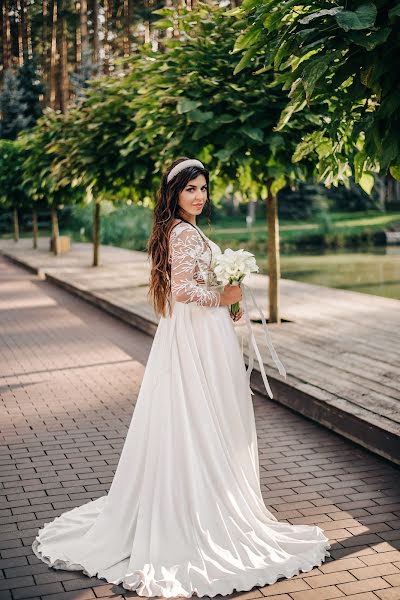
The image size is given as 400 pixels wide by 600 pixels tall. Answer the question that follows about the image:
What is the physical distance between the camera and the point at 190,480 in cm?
480

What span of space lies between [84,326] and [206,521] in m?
10.1

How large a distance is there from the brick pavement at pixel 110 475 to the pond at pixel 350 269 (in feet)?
37.7

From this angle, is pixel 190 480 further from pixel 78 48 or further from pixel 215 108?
pixel 78 48

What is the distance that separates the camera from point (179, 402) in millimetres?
4934

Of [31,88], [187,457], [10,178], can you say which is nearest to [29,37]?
[31,88]

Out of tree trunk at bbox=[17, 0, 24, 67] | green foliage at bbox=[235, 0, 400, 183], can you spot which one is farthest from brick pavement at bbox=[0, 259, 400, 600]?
tree trunk at bbox=[17, 0, 24, 67]

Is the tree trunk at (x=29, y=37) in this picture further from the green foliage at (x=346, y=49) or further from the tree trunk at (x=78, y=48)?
the green foliage at (x=346, y=49)

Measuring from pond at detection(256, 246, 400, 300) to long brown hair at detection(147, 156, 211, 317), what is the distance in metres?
15.3

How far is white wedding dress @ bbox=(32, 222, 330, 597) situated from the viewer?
4.64 m

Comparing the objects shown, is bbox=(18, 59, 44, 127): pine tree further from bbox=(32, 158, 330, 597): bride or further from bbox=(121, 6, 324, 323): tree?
bbox=(32, 158, 330, 597): bride

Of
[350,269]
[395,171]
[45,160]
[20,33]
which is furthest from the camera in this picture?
[20,33]

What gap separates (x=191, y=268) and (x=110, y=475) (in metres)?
2.23

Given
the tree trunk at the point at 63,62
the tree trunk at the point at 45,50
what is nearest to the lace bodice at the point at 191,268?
the tree trunk at the point at 63,62

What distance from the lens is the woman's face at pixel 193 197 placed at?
491 centimetres
